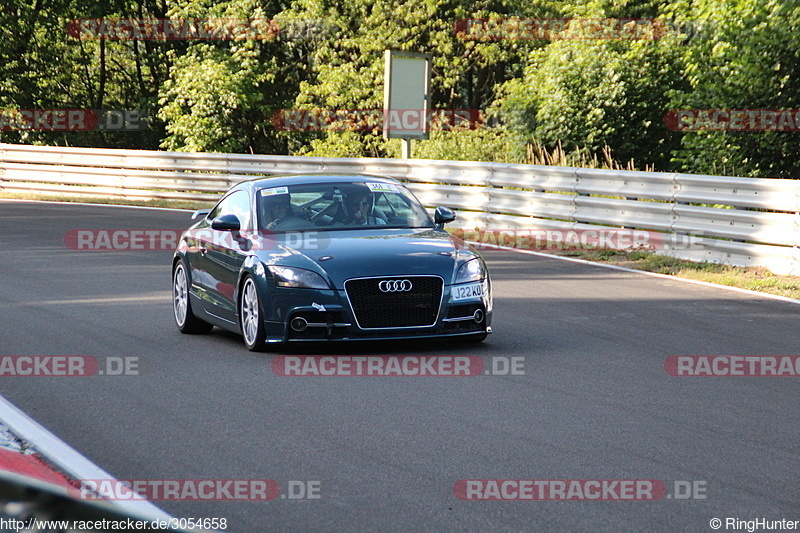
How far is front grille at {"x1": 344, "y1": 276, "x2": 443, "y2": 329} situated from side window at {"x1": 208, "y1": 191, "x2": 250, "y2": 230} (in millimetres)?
1683

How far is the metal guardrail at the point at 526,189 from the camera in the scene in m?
14.5

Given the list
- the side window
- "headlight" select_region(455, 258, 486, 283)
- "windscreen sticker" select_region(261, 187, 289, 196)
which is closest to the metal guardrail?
"headlight" select_region(455, 258, 486, 283)

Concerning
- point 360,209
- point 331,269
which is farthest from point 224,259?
point 331,269

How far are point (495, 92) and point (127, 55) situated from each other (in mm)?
16411

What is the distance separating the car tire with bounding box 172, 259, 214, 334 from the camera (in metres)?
10.4

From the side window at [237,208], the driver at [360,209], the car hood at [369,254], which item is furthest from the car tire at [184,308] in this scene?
the driver at [360,209]

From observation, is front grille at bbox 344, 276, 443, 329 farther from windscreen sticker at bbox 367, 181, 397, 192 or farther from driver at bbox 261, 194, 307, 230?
windscreen sticker at bbox 367, 181, 397, 192

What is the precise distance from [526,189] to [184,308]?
11239 millimetres

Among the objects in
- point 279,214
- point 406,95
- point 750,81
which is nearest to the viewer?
point 279,214

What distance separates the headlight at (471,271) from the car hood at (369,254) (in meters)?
0.05

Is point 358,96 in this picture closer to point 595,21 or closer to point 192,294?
point 595,21

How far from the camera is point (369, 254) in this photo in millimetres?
8867

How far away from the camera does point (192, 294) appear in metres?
10.3

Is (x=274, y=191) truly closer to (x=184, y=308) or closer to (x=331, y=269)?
(x=184, y=308)
